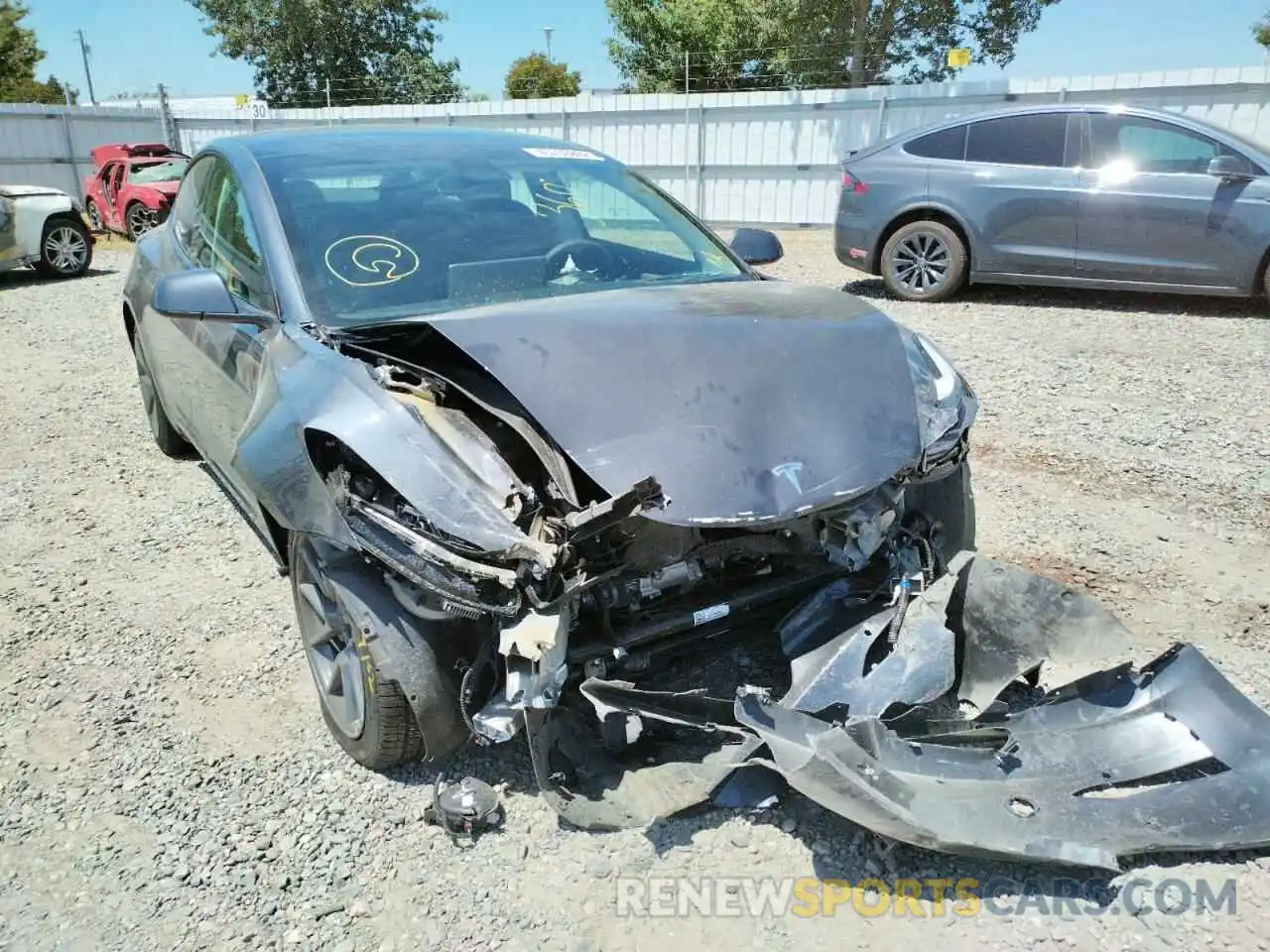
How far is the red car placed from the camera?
1421 centimetres

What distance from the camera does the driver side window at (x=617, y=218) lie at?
11.7ft

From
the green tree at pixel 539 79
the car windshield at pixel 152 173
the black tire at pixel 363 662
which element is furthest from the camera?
the green tree at pixel 539 79

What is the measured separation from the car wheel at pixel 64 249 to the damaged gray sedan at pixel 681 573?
1062 cm

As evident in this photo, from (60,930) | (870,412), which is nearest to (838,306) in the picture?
(870,412)

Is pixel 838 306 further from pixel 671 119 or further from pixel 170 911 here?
pixel 671 119

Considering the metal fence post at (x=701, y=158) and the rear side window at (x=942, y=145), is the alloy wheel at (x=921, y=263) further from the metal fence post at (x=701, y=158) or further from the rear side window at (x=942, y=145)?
the metal fence post at (x=701, y=158)

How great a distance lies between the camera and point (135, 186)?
46.8 ft

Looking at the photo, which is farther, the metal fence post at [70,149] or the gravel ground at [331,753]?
the metal fence post at [70,149]

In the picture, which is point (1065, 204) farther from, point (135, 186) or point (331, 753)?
point (135, 186)

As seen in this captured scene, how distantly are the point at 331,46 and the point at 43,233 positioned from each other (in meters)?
23.1

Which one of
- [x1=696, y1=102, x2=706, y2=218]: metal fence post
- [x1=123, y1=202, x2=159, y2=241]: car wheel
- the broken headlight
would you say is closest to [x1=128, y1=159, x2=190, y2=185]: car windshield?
[x1=123, y1=202, x2=159, y2=241]: car wheel

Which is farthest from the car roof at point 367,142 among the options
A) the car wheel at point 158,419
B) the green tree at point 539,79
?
the green tree at point 539,79

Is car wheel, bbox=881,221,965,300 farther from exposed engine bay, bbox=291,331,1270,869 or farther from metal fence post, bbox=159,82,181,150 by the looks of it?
metal fence post, bbox=159,82,181,150

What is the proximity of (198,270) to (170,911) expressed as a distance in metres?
1.95
